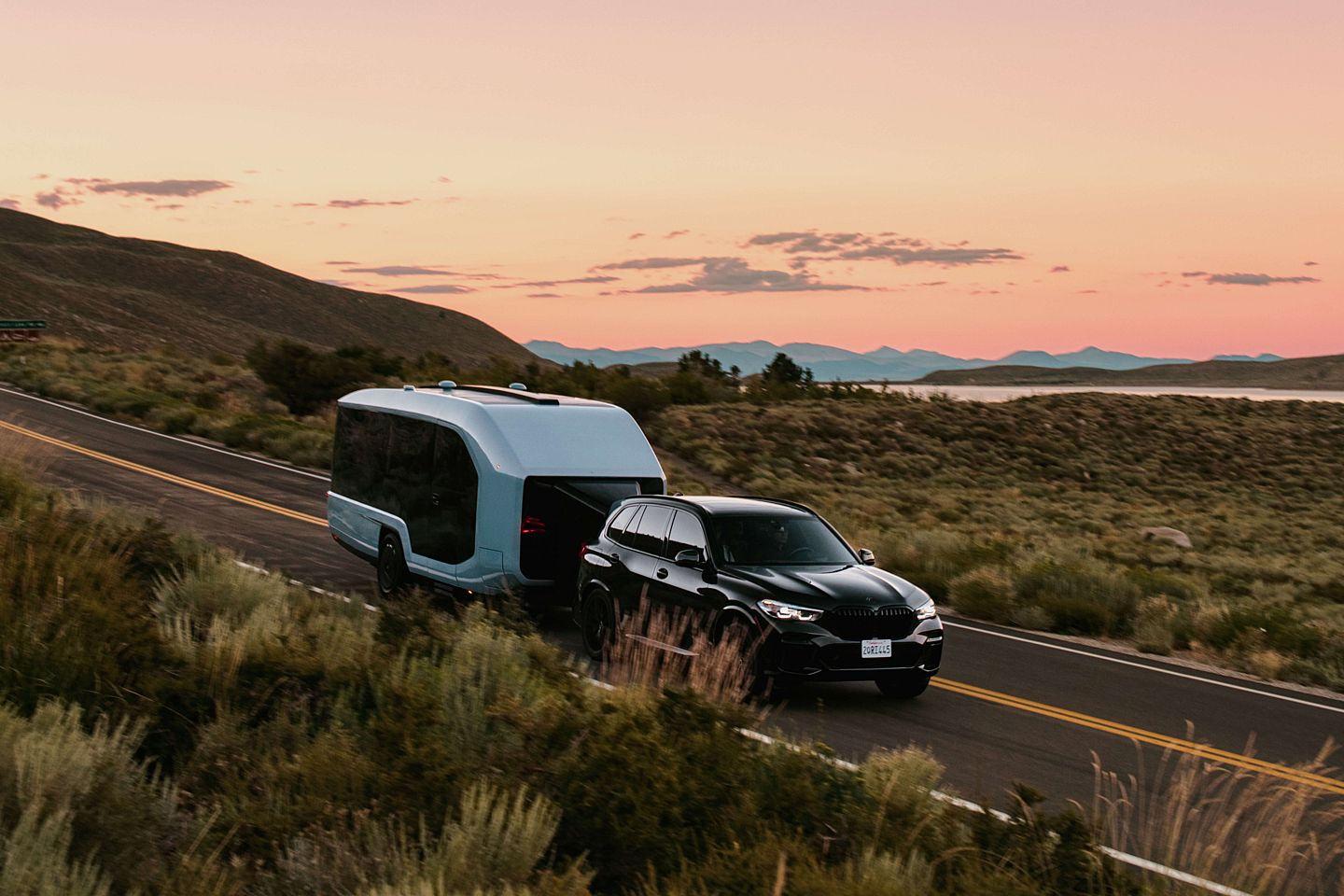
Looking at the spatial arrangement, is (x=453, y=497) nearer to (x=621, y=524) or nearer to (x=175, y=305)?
(x=621, y=524)

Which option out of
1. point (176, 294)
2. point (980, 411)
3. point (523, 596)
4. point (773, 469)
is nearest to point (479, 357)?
point (176, 294)

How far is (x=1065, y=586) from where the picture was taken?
1784 centimetres

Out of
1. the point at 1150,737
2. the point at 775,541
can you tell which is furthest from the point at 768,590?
the point at 1150,737

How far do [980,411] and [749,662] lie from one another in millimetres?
57399

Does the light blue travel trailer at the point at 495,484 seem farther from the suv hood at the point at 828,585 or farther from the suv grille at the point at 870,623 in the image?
the suv grille at the point at 870,623

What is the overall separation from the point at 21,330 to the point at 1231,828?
208 ft

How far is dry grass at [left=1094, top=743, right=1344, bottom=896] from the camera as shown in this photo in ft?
22.2

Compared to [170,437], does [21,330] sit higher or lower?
higher

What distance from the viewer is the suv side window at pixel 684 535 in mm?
12294

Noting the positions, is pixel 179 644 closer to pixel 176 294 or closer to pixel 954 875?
pixel 954 875

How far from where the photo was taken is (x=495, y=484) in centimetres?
1415

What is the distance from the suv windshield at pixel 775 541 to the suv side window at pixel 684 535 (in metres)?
0.15

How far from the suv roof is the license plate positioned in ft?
6.30

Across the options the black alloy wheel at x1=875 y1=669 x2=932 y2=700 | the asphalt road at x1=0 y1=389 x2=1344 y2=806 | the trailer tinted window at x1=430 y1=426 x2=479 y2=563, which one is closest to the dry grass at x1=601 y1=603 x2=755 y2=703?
the asphalt road at x1=0 y1=389 x2=1344 y2=806
